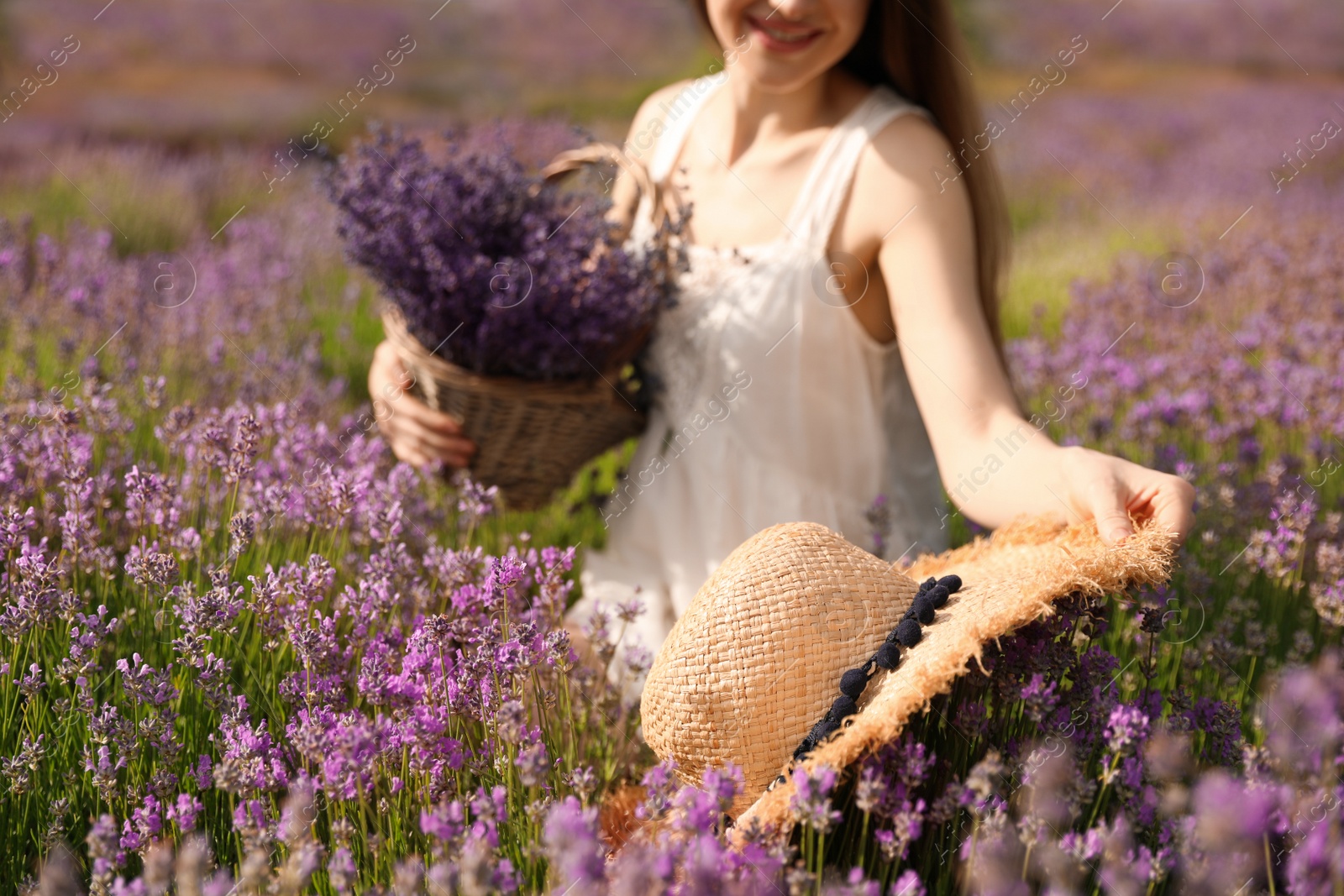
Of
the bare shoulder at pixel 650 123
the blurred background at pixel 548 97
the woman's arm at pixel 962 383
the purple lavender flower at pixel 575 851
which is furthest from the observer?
the blurred background at pixel 548 97

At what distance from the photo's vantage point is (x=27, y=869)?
1.62 meters

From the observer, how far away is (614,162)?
2.54 meters

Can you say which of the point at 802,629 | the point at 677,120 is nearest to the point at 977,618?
the point at 802,629

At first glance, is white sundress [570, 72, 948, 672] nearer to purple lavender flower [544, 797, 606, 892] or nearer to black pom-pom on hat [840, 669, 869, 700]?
black pom-pom on hat [840, 669, 869, 700]

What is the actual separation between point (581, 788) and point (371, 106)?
1501cm

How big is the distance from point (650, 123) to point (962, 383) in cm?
139

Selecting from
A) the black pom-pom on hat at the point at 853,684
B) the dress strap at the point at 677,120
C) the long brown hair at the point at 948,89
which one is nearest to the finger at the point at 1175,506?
the black pom-pom on hat at the point at 853,684

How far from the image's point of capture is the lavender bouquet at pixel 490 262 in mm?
2244

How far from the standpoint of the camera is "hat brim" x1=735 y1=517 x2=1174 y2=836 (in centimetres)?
133

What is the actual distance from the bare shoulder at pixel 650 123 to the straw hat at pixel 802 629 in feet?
5.50

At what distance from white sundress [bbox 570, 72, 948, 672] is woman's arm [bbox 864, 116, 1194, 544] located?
0.49 feet

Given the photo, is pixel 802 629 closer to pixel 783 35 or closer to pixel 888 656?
pixel 888 656

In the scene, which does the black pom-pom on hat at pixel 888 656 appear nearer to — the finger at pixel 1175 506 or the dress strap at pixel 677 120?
the finger at pixel 1175 506

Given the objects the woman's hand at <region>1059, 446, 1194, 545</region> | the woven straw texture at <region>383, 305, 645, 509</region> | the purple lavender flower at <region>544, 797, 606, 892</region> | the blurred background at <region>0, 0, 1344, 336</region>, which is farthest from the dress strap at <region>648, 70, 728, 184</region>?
the purple lavender flower at <region>544, 797, 606, 892</region>
